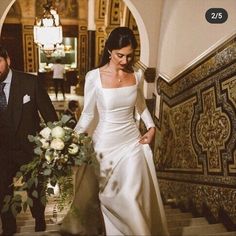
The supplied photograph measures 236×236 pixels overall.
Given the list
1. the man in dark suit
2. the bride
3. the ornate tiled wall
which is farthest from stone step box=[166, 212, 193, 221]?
the man in dark suit

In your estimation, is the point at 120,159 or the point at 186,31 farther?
the point at 186,31

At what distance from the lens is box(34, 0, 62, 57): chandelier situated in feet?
24.3

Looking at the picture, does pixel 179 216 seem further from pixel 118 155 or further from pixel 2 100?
pixel 2 100

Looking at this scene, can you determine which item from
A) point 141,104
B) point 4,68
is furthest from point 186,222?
point 4,68

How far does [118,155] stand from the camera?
314 cm

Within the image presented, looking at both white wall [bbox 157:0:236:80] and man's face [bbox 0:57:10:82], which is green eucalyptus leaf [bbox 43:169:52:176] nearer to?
man's face [bbox 0:57:10:82]

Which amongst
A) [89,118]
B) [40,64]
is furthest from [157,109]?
[40,64]

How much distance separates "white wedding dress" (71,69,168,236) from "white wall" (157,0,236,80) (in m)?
2.00

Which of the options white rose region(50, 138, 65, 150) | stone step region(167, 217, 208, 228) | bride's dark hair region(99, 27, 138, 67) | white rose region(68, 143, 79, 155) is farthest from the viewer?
stone step region(167, 217, 208, 228)

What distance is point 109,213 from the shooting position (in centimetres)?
306

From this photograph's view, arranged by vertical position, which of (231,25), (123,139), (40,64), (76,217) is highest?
(231,25)

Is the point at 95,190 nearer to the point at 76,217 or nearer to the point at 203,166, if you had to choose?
the point at 76,217

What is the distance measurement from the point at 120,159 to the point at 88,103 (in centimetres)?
49

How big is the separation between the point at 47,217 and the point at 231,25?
3.02 meters
